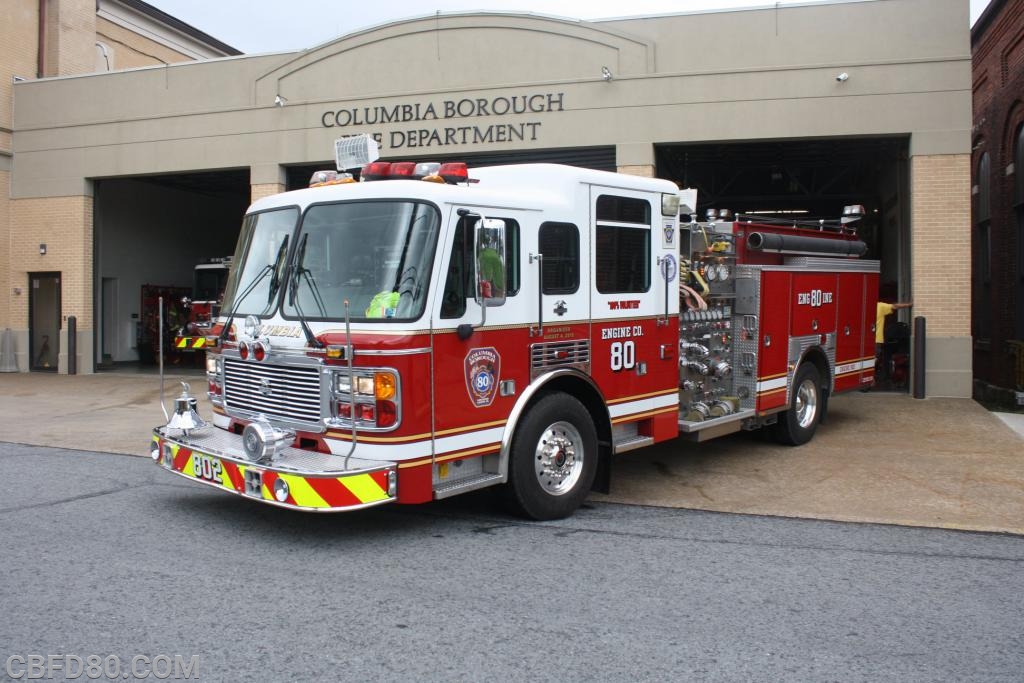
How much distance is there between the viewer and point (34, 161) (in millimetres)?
18734

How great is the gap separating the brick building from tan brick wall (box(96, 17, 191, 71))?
68.7ft

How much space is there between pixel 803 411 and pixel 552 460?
4.59 metres

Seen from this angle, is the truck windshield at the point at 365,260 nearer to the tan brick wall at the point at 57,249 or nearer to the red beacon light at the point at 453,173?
the red beacon light at the point at 453,173

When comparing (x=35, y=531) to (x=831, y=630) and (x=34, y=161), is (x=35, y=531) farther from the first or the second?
(x=34, y=161)

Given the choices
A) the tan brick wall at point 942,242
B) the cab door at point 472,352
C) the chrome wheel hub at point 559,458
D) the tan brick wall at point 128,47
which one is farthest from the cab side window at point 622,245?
the tan brick wall at point 128,47

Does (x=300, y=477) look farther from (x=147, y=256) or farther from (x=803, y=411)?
Result: (x=147, y=256)

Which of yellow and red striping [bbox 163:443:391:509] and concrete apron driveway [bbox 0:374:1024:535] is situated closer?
yellow and red striping [bbox 163:443:391:509]

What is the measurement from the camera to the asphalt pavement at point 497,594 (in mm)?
3883

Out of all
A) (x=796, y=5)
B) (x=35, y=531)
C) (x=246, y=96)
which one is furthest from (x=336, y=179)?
(x=246, y=96)

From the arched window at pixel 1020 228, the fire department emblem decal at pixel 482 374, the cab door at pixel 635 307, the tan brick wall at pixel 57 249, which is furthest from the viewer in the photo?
the tan brick wall at pixel 57 249

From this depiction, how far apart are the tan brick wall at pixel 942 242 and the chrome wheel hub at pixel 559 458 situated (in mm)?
9276

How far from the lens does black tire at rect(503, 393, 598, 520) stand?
6.06m

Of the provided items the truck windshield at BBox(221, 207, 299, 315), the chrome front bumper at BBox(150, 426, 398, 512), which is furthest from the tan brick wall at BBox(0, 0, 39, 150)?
the chrome front bumper at BBox(150, 426, 398, 512)

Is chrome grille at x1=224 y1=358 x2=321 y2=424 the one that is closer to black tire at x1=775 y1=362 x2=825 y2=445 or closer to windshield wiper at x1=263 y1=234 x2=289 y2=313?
windshield wiper at x1=263 y1=234 x2=289 y2=313
